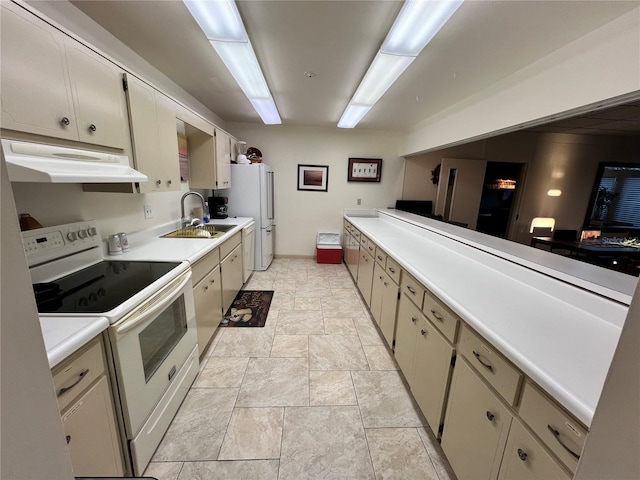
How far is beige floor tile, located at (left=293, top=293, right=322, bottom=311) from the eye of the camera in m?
3.06

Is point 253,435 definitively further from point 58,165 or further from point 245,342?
point 58,165

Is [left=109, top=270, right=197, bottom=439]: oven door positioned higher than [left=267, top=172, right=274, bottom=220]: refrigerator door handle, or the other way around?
[left=267, top=172, right=274, bottom=220]: refrigerator door handle

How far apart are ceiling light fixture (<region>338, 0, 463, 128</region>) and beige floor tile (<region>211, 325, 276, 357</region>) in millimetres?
2600

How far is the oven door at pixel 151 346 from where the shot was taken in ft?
3.74

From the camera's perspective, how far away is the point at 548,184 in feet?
11.0

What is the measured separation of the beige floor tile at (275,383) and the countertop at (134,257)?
1.03 metres

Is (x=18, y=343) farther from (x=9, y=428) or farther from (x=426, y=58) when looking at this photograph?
(x=426, y=58)

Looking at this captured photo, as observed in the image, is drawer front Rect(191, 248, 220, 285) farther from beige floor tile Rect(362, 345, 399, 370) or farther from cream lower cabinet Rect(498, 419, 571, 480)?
cream lower cabinet Rect(498, 419, 571, 480)

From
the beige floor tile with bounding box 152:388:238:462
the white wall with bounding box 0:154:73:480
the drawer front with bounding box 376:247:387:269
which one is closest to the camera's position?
the white wall with bounding box 0:154:73:480

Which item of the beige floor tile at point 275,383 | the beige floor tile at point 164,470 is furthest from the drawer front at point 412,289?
the beige floor tile at point 164,470

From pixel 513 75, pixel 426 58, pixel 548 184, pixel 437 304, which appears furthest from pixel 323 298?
pixel 548 184

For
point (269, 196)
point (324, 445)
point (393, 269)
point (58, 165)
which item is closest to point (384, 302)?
point (393, 269)

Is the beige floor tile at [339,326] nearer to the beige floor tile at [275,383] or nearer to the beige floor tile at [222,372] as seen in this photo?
the beige floor tile at [275,383]

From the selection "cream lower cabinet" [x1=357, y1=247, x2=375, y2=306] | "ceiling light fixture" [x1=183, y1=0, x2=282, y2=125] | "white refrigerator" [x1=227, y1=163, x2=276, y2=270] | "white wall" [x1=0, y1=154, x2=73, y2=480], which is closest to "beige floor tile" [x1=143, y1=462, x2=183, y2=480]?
"white wall" [x1=0, y1=154, x2=73, y2=480]
